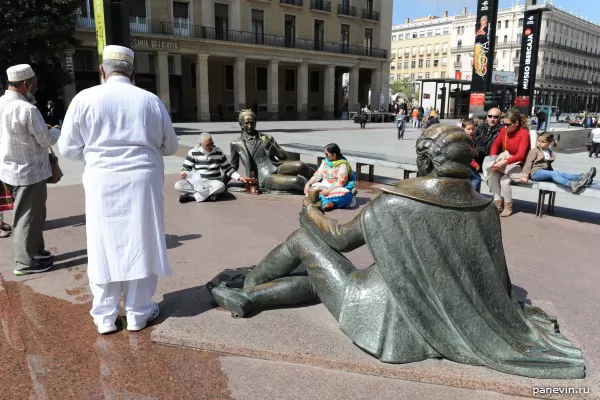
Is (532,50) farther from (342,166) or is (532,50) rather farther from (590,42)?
(590,42)

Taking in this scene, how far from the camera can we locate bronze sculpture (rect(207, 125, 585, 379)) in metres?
2.34

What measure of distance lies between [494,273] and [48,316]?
3.02 metres

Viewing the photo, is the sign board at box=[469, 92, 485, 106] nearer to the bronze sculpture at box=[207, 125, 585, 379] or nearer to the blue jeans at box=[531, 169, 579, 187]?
the blue jeans at box=[531, 169, 579, 187]

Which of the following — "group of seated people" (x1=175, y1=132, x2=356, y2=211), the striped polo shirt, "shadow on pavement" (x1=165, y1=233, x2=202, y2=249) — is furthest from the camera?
the striped polo shirt

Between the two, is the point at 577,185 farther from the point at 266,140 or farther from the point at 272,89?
the point at 272,89

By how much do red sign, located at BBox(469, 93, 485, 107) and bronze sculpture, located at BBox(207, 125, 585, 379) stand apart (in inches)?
740

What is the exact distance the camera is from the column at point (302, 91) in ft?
129

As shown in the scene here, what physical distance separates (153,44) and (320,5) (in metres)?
16.1

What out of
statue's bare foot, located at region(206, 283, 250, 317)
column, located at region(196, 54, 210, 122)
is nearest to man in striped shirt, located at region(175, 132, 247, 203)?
statue's bare foot, located at region(206, 283, 250, 317)

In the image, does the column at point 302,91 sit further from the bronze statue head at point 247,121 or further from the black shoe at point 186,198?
the black shoe at point 186,198

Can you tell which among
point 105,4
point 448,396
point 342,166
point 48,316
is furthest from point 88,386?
point 342,166

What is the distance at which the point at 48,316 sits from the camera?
344 centimetres

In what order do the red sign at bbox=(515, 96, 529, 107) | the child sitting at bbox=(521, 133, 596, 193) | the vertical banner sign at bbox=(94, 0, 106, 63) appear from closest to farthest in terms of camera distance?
the vertical banner sign at bbox=(94, 0, 106, 63) → the child sitting at bbox=(521, 133, 596, 193) → the red sign at bbox=(515, 96, 529, 107)

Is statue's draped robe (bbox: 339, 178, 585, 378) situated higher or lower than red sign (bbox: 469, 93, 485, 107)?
lower
